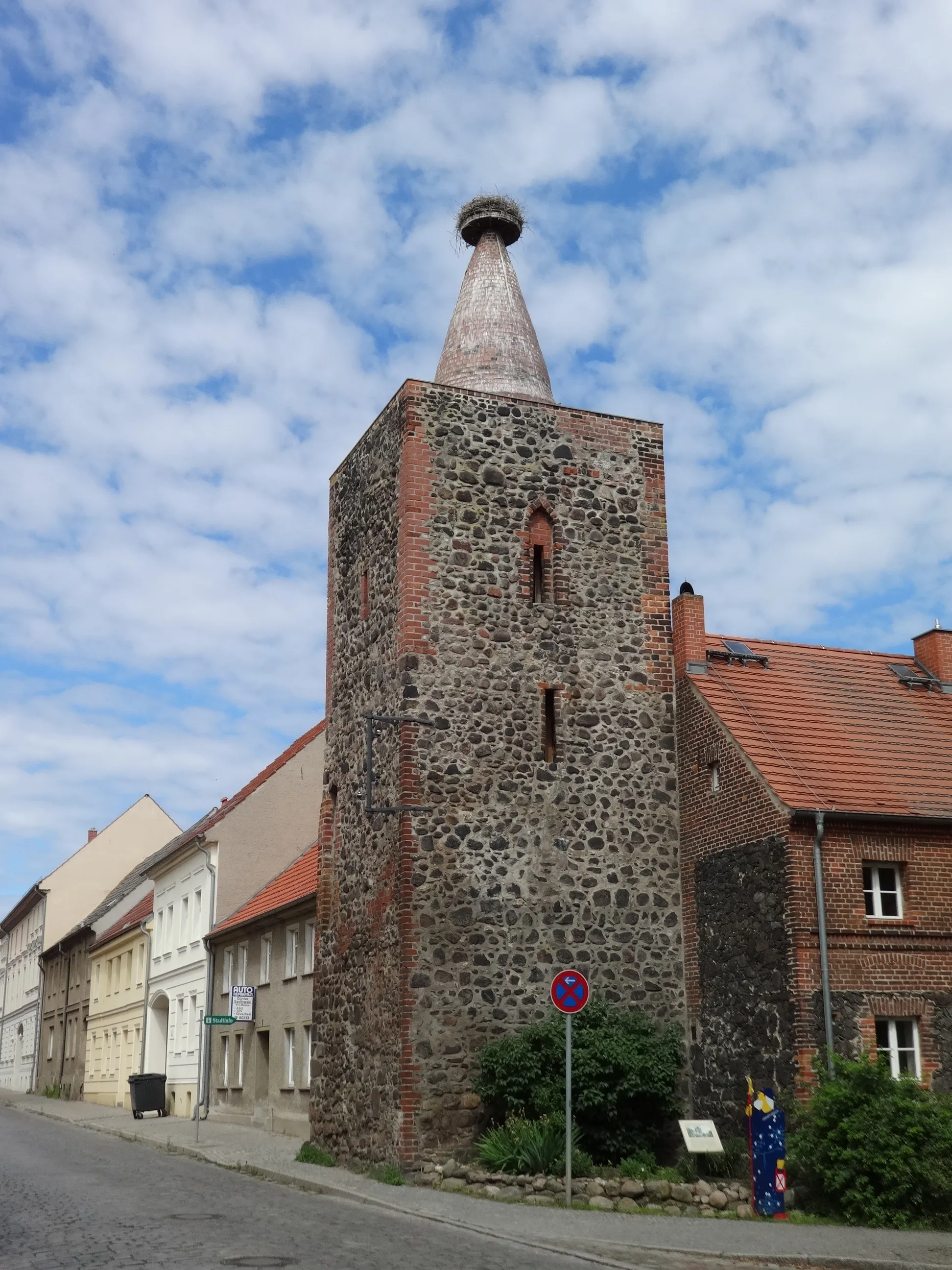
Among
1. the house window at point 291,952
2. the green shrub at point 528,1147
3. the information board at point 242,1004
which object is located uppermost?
the house window at point 291,952

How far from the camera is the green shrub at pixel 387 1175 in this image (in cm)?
1767

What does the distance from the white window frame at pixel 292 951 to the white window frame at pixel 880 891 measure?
13015 mm

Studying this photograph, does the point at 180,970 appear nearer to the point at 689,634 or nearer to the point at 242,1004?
the point at 242,1004

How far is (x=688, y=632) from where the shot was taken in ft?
71.2

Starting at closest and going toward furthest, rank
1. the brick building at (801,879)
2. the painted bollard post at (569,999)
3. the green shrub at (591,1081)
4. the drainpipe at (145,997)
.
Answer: the painted bollard post at (569,999)
the brick building at (801,879)
the green shrub at (591,1081)
the drainpipe at (145,997)

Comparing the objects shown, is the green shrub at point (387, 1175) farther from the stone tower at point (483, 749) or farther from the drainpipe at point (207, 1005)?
the drainpipe at point (207, 1005)

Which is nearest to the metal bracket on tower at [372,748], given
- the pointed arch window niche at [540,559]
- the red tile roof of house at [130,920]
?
the pointed arch window niche at [540,559]

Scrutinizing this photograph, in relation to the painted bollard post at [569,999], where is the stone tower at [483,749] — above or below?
above

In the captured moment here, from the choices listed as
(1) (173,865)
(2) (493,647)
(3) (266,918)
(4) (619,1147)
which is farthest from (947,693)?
(1) (173,865)

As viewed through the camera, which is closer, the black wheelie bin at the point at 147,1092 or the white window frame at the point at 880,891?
the white window frame at the point at 880,891

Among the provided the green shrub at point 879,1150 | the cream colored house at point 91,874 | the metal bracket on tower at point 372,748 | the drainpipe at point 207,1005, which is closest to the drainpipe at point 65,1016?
the cream colored house at point 91,874

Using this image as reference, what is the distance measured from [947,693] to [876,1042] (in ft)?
25.7

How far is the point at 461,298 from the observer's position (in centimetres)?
2420

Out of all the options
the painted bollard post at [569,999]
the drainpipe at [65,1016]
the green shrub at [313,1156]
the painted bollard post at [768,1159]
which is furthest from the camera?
the drainpipe at [65,1016]
